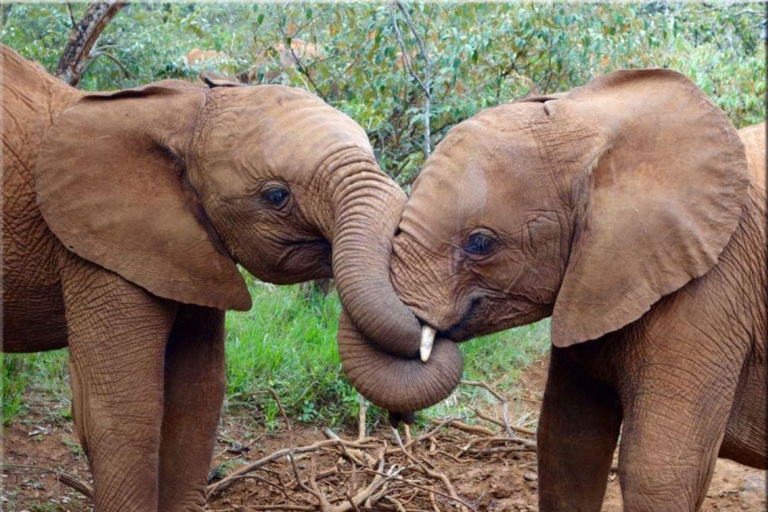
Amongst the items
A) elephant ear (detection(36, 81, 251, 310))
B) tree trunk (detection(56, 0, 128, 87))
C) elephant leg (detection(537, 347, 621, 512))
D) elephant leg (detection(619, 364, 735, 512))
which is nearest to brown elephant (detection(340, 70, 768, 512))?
elephant leg (detection(619, 364, 735, 512))

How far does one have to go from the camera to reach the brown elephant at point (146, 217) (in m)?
3.83

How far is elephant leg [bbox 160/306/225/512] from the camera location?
4.39 meters

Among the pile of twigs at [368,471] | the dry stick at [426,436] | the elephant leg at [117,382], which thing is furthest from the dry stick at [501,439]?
the elephant leg at [117,382]

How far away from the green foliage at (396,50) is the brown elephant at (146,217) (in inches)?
84.7

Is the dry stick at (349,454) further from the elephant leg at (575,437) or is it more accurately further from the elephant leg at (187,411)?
the elephant leg at (575,437)

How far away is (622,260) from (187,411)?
72.0 inches

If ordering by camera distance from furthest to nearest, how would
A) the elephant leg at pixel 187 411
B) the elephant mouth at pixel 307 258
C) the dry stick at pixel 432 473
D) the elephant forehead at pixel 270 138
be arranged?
the dry stick at pixel 432 473, the elephant leg at pixel 187 411, the elephant mouth at pixel 307 258, the elephant forehead at pixel 270 138

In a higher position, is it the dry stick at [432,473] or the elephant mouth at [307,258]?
the elephant mouth at [307,258]

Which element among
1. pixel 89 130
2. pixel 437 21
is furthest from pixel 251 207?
pixel 437 21

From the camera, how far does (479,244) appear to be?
3.54m

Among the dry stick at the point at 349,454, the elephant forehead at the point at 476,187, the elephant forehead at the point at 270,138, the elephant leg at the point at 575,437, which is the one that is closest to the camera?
the elephant forehead at the point at 476,187

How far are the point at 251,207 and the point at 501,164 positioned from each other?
34.7 inches

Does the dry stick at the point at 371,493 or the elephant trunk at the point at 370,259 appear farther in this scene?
the dry stick at the point at 371,493

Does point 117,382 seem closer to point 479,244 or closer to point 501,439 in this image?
point 479,244
